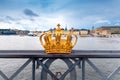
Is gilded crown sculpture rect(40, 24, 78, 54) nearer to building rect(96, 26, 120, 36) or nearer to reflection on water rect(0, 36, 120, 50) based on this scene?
reflection on water rect(0, 36, 120, 50)

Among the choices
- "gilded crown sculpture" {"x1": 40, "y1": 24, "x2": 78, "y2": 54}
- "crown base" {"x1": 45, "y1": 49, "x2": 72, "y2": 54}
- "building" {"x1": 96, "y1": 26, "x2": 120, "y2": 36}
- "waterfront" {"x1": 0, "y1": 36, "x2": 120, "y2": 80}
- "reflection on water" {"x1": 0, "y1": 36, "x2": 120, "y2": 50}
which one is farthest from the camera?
"building" {"x1": 96, "y1": 26, "x2": 120, "y2": 36}

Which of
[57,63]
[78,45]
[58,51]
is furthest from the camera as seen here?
[78,45]

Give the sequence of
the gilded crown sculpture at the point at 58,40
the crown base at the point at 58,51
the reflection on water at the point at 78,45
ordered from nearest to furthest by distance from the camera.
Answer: the crown base at the point at 58,51 → the gilded crown sculpture at the point at 58,40 → the reflection on water at the point at 78,45

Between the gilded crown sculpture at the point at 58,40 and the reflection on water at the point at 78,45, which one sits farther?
the reflection on water at the point at 78,45

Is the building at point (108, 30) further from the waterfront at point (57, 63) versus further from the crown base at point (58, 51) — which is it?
the crown base at point (58, 51)

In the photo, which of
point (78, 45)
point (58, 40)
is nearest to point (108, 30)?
point (78, 45)

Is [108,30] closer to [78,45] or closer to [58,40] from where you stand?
[78,45]

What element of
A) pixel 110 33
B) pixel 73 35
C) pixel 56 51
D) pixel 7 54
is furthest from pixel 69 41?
pixel 110 33

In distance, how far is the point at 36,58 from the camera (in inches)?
173

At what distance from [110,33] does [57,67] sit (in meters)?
130

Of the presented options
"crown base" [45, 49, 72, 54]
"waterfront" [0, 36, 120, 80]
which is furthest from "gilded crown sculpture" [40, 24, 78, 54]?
"waterfront" [0, 36, 120, 80]

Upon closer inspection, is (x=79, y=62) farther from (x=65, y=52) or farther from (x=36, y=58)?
Answer: (x=36, y=58)

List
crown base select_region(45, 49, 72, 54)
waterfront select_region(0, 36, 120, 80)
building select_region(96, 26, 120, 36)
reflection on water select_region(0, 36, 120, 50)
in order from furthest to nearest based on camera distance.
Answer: building select_region(96, 26, 120, 36) → reflection on water select_region(0, 36, 120, 50) → waterfront select_region(0, 36, 120, 80) → crown base select_region(45, 49, 72, 54)

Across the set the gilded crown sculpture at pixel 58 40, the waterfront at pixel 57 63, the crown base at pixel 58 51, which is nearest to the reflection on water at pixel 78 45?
the waterfront at pixel 57 63
